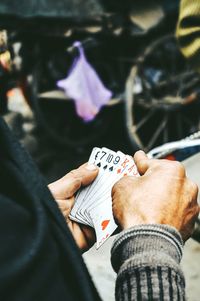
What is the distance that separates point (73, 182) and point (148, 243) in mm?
507

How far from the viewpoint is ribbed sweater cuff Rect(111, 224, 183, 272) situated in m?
1.15

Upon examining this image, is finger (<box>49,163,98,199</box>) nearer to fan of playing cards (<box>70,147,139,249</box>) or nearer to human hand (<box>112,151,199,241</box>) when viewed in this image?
fan of playing cards (<box>70,147,139,249</box>)

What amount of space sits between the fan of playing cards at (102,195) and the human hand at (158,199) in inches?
4.2

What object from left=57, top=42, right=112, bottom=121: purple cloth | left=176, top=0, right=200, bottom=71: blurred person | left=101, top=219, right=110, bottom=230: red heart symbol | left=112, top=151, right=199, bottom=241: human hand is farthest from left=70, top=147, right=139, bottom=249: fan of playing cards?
left=57, top=42, right=112, bottom=121: purple cloth

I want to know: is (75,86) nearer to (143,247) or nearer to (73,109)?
(73,109)

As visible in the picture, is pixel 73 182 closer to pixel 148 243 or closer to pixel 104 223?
pixel 104 223

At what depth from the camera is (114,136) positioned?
577 cm

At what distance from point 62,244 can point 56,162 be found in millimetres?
4359

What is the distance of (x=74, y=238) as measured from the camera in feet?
3.75

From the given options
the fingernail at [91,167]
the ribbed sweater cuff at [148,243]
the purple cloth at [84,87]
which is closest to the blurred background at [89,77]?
the purple cloth at [84,87]

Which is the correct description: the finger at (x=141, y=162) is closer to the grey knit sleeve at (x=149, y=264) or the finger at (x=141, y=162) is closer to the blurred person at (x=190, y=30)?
the grey knit sleeve at (x=149, y=264)

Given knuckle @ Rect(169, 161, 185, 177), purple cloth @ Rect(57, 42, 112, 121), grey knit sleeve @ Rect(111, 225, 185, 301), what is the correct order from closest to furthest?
grey knit sleeve @ Rect(111, 225, 185, 301), knuckle @ Rect(169, 161, 185, 177), purple cloth @ Rect(57, 42, 112, 121)

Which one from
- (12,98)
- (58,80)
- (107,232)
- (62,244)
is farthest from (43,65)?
(62,244)

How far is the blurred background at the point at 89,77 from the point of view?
463 centimetres
